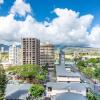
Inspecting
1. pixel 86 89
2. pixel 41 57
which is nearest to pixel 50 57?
pixel 41 57

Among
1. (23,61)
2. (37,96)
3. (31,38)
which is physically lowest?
(37,96)

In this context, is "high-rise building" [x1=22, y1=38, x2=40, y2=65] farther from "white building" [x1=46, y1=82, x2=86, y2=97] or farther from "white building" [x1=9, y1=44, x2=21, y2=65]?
"white building" [x1=46, y1=82, x2=86, y2=97]

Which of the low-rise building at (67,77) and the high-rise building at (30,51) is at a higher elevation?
the high-rise building at (30,51)

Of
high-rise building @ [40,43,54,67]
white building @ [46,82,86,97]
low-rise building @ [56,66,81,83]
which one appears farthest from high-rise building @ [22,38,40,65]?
white building @ [46,82,86,97]

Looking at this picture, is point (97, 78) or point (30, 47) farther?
point (30, 47)

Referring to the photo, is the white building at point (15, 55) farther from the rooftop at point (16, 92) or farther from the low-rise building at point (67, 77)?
the rooftop at point (16, 92)

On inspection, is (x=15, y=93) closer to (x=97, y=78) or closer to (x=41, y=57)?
(x=97, y=78)

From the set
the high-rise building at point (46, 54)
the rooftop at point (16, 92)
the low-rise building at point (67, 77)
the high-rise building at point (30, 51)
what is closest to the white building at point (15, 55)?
the high-rise building at point (46, 54)
